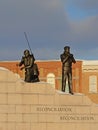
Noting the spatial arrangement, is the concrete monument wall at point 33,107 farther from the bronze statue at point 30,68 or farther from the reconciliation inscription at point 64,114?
the bronze statue at point 30,68

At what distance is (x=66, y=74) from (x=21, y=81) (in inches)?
108

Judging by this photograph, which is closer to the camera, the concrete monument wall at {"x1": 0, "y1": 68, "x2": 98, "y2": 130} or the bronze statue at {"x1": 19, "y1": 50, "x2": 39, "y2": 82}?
the concrete monument wall at {"x1": 0, "y1": 68, "x2": 98, "y2": 130}

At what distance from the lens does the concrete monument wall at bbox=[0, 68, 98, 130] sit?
33469 mm

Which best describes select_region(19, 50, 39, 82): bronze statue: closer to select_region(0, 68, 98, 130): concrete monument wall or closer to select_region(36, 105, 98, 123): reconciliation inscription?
select_region(0, 68, 98, 130): concrete monument wall

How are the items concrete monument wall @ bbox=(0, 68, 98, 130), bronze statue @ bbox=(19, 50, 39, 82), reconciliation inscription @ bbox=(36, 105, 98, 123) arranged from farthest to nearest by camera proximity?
bronze statue @ bbox=(19, 50, 39, 82) → reconciliation inscription @ bbox=(36, 105, 98, 123) → concrete monument wall @ bbox=(0, 68, 98, 130)

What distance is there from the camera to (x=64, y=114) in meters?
33.9

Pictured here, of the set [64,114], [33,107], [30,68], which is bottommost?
[64,114]

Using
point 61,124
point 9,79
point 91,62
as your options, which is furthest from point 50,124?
point 91,62

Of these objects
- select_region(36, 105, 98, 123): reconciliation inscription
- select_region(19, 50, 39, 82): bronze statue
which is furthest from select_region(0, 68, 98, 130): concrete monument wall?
select_region(19, 50, 39, 82): bronze statue

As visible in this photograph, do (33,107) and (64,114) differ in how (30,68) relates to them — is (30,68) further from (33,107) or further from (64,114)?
(64,114)

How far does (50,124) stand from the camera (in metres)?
33.7

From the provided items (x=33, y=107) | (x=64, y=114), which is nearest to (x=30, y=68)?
(x=33, y=107)

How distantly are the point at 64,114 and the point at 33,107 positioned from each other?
1609mm

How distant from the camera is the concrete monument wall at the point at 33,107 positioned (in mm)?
33469
